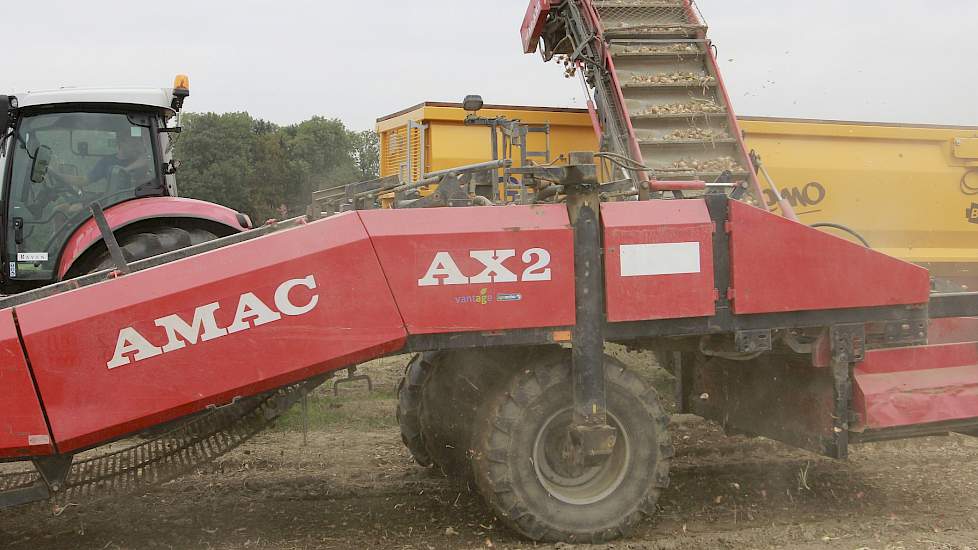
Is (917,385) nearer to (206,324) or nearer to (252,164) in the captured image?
(206,324)

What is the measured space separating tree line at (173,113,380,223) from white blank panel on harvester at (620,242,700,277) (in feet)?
64.5

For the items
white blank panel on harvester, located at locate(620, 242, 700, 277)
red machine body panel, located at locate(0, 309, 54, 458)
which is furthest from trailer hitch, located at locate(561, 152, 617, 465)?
red machine body panel, located at locate(0, 309, 54, 458)

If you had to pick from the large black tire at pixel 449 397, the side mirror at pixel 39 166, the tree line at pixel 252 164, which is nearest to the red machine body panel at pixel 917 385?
the large black tire at pixel 449 397

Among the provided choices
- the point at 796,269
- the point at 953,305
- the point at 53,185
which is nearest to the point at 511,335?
the point at 796,269

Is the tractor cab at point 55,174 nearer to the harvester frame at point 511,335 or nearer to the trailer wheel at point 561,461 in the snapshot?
the harvester frame at point 511,335

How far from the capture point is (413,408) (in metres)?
5.46

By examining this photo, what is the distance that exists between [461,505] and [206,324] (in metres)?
1.83

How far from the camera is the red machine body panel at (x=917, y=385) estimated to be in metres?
4.61

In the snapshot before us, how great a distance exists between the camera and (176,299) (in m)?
3.77

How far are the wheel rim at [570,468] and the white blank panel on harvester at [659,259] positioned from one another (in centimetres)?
69

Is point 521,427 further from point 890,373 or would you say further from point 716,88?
point 716,88

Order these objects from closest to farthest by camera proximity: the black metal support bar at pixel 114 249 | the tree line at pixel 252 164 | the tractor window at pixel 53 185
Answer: the black metal support bar at pixel 114 249
the tractor window at pixel 53 185
the tree line at pixel 252 164

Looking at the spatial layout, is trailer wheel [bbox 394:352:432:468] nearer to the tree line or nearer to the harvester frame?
the harvester frame

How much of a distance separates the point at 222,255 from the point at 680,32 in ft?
18.2
